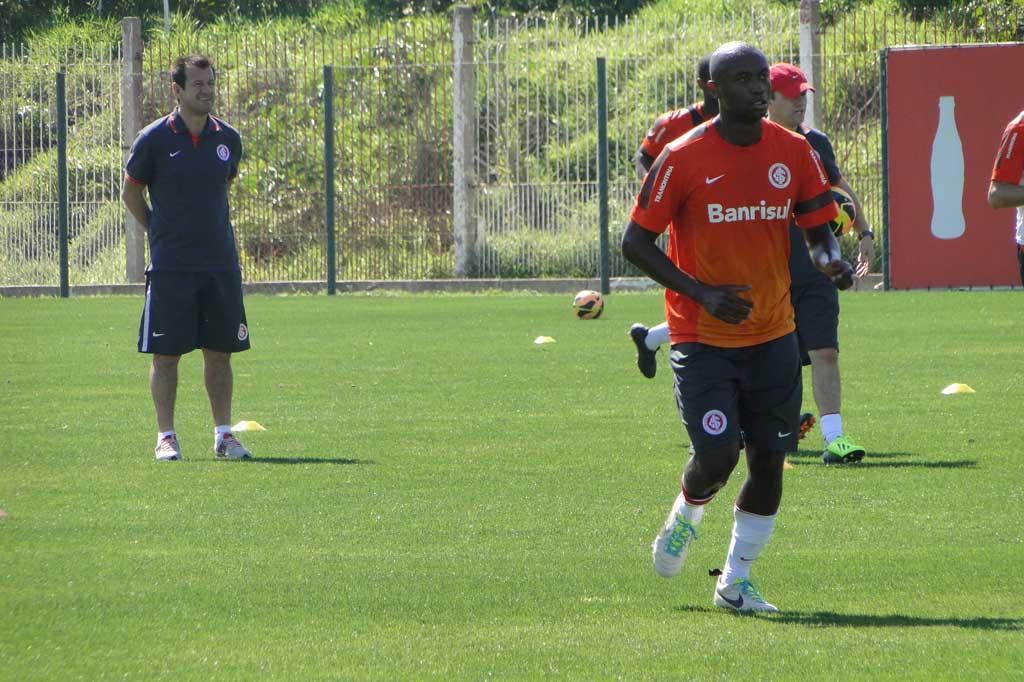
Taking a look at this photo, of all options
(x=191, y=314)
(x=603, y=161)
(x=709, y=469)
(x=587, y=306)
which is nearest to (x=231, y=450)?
Answer: (x=191, y=314)

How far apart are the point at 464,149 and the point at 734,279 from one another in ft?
64.0

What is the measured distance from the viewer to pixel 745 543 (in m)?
6.38

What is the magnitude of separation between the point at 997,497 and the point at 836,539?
129 centimetres

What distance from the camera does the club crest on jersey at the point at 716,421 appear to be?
20.7 feet

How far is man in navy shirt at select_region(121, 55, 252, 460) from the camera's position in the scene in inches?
400

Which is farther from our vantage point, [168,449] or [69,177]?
[69,177]

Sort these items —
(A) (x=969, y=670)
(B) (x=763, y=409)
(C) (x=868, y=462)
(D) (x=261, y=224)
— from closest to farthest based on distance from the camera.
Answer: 1. (A) (x=969, y=670)
2. (B) (x=763, y=409)
3. (C) (x=868, y=462)
4. (D) (x=261, y=224)

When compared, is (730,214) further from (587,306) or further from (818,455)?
(587,306)

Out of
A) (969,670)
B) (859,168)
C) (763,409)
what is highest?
(859,168)

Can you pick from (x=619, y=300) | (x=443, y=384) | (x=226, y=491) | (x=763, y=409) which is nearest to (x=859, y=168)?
(x=619, y=300)

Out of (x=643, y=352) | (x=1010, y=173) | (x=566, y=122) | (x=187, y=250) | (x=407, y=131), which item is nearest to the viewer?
(x=1010, y=173)

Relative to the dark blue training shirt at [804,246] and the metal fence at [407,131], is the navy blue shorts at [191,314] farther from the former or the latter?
the metal fence at [407,131]

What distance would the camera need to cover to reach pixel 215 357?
10.3 metres

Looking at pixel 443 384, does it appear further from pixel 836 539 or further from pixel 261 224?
pixel 261 224
